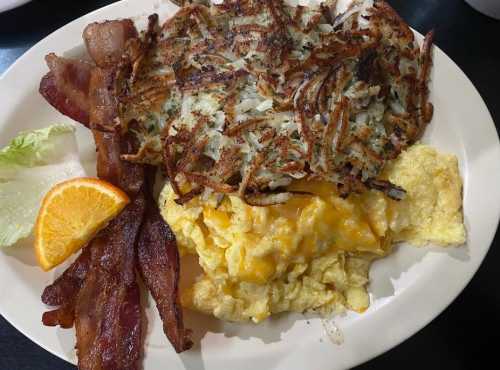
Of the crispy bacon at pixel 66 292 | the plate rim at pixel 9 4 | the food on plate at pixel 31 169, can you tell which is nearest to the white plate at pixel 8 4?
the plate rim at pixel 9 4

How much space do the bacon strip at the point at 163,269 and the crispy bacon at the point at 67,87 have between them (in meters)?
0.51

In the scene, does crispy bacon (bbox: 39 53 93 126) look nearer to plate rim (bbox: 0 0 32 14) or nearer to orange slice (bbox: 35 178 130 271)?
orange slice (bbox: 35 178 130 271)

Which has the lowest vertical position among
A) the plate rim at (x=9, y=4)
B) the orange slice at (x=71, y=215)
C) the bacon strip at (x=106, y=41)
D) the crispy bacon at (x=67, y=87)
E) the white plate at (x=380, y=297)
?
the white plate at (x=380, y=297)

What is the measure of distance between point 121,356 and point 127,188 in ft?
2.17

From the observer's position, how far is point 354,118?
198 cm

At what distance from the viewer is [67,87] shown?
216cm

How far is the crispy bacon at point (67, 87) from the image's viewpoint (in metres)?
2.16

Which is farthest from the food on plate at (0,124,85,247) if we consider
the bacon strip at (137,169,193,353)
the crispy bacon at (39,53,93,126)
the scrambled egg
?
the scrambled egg

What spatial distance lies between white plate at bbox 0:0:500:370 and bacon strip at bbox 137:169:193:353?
0.11m

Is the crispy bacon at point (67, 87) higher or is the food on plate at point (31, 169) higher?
the crispy bacon at point (67, 87)

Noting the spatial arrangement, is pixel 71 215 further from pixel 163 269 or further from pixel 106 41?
pixel 106 41

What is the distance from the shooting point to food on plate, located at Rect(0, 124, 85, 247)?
2076mm

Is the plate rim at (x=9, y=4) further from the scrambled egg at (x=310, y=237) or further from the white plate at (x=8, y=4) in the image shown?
the scrambled egg at (x=310, y=237)

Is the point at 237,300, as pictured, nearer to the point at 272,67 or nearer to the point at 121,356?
the point at 121,356
